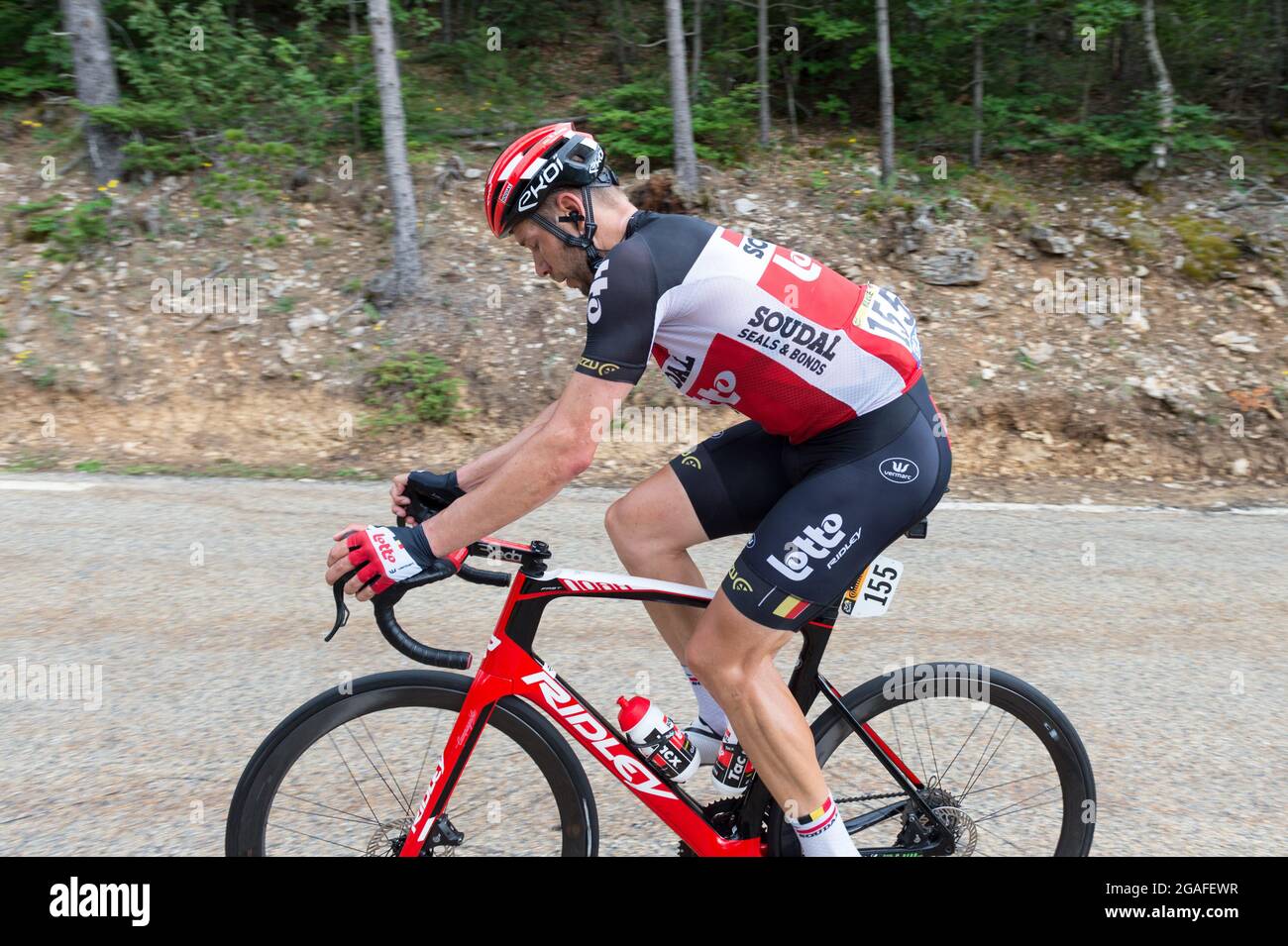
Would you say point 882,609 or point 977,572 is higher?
point 882,609

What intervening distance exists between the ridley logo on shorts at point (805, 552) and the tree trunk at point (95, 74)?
10687 mm

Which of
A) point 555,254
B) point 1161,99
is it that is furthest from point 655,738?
point 1161,99

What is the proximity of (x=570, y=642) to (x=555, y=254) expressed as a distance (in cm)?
227

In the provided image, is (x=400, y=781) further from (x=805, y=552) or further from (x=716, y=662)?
(x=805, y=552)

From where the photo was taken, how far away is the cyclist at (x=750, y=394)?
225cm

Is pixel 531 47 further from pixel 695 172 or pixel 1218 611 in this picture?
pixel 1218 611

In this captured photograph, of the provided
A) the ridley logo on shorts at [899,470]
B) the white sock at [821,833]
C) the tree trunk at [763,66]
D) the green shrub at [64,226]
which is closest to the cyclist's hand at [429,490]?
the ridley logo on shorts at [899,470]

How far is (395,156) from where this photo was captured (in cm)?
904

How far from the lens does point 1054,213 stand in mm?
10539

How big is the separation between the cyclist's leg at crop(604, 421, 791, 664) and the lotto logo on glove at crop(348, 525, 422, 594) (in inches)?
27.5

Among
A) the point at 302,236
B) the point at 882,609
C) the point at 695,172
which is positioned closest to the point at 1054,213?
the point at 695,172

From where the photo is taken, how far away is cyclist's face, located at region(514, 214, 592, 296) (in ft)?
8.05

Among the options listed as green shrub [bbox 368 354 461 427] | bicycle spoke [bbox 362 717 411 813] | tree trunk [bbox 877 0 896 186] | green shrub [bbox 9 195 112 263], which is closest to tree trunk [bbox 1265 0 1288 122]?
tree trunk [bbox 877 0 896 186]

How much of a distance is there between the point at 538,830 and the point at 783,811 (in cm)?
72
